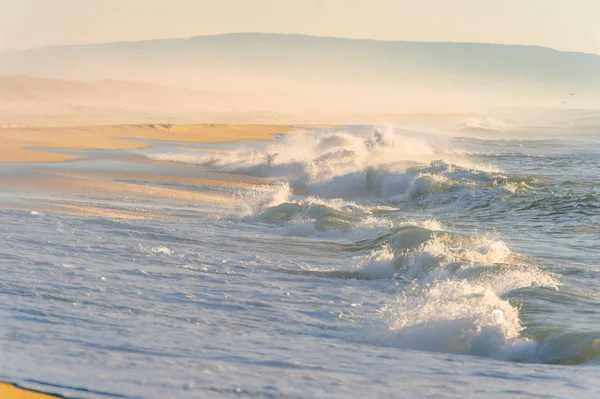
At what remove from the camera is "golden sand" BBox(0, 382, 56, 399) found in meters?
4.39

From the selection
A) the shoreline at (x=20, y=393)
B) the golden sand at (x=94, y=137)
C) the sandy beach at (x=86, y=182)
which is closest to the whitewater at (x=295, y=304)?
the shoreline at (x=20, y=393)

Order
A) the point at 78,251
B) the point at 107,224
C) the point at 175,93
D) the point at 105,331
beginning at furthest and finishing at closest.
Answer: the point at 175,93 → the point at 107,224 → the point at 78,251 → the point at 105,331

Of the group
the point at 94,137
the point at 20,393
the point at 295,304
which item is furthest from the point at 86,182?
the point at 94,137

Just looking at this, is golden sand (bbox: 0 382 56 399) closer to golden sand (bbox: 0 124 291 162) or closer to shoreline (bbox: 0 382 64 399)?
shoreline (bbox: 0 382 64 399)

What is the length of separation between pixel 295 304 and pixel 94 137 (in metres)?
29.1

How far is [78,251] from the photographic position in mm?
8672

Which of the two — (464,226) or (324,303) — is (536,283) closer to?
(324,303)

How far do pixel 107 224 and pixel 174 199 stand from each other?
471 cm

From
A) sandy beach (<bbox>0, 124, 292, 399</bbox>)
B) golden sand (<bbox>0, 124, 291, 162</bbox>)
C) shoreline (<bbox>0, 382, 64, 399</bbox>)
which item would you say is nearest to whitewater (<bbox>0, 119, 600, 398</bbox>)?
shoreline (<bbox>0, 382, 64, 399</bbox>)

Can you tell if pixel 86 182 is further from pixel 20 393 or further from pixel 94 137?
pixel 94 137

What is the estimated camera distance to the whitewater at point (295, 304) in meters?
4.97

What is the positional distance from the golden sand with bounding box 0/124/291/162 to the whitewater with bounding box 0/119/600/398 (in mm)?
9891

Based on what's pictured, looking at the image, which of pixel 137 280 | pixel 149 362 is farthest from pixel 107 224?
pixel 149 362

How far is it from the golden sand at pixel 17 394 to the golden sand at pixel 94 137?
54.3 ft
